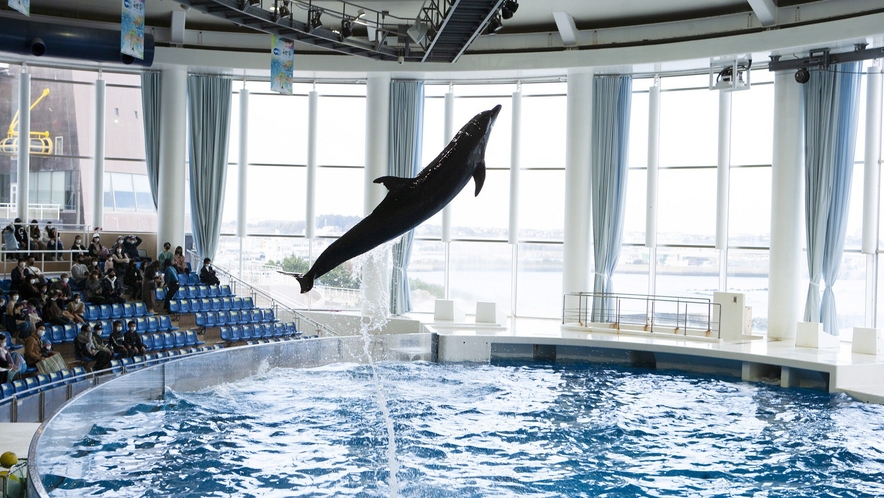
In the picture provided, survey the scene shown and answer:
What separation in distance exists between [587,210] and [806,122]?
5097 mm

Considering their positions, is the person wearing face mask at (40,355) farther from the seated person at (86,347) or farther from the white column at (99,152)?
the white column at (99,152)

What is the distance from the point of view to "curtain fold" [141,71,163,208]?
19.0 m

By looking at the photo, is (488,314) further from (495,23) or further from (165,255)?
(165,255)

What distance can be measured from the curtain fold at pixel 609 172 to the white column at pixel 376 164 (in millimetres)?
5119

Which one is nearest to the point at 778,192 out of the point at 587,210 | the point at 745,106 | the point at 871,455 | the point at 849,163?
the point at 849,163

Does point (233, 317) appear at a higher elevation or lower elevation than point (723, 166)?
lower

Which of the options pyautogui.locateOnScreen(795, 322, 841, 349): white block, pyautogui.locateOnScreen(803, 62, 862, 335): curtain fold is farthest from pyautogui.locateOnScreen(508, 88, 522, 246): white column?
pyautogui.locateOnScreen(795, 322, 841, 349): white block

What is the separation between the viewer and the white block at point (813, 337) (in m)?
15.2

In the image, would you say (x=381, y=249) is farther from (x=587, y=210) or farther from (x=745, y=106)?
(x=745, y=106)

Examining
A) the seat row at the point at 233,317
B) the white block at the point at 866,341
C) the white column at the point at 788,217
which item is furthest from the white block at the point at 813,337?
the seat row at the point at 233,317

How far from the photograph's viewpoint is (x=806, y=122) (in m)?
16.7

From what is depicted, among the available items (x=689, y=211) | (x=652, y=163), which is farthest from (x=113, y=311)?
(x=689, y=211)

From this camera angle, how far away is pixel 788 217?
16.7m

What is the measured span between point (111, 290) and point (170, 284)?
129cm
